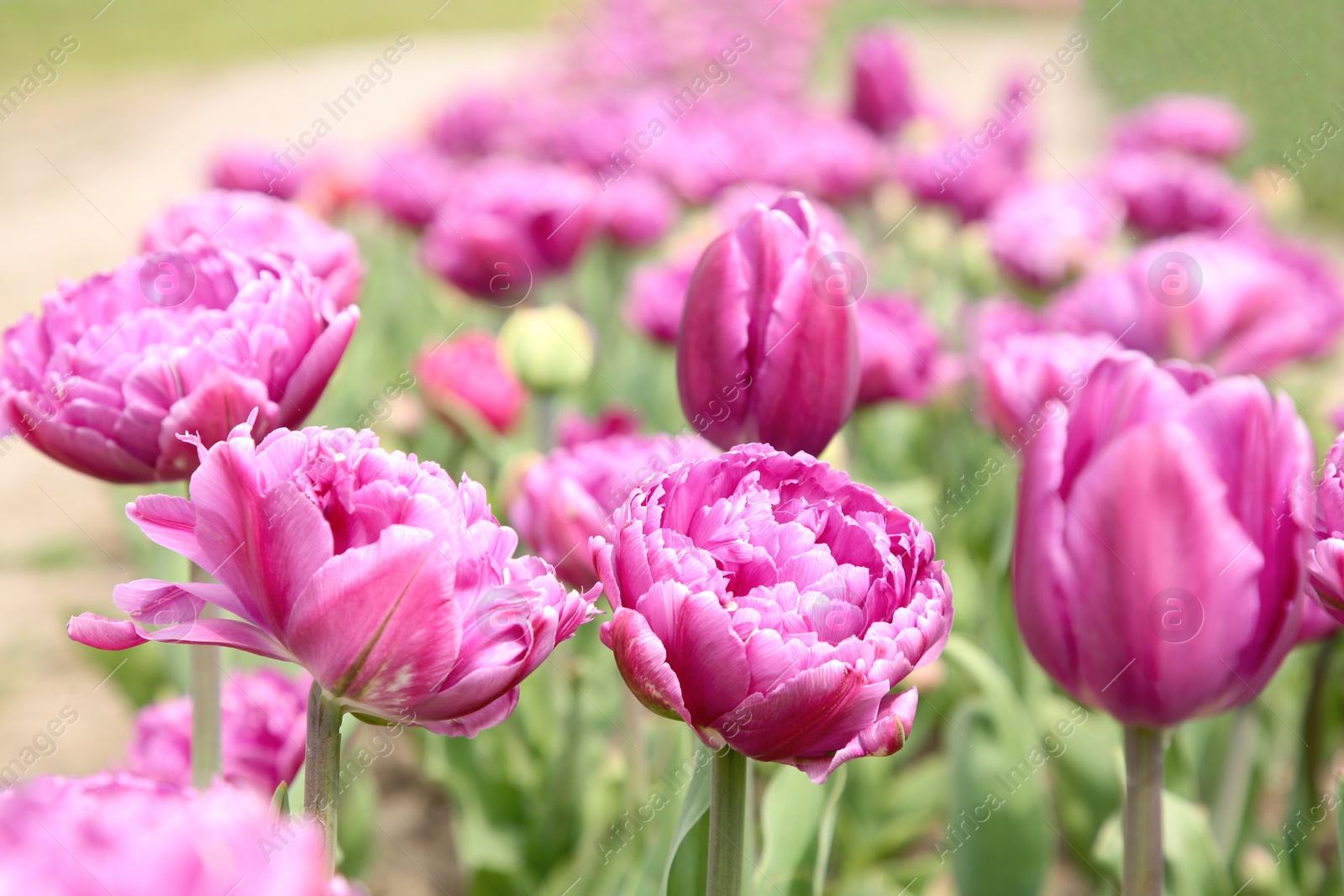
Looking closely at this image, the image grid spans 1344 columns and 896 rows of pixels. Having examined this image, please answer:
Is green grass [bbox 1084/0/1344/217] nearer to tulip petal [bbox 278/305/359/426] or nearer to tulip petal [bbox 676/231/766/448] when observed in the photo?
tulip petal [bbox 676/231/766/448]

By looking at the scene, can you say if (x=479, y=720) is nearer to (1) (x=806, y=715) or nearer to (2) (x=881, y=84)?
(1) (x=806, y=715)

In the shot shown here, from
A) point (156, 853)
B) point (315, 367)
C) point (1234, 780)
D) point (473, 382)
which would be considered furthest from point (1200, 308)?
point (156, 853)

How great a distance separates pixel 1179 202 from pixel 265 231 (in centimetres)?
161

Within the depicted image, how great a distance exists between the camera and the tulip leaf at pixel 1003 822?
966 mm

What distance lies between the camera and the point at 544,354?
1321 millimetres

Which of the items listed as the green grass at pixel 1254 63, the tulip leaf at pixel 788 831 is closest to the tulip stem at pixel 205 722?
the tulip leaf at pixel 788 831

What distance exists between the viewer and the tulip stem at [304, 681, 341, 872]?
431mm

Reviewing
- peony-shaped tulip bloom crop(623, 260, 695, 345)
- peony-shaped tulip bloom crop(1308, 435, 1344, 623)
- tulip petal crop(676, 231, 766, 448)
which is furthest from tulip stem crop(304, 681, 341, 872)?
peony-shaped tulip bloom crop(623, 260, 695, 345)

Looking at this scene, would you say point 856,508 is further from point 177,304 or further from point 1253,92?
point 1253,92

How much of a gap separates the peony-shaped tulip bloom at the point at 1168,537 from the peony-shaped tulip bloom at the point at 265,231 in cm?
53

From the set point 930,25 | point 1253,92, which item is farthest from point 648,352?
point 930,25

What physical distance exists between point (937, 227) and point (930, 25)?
10.8 metres

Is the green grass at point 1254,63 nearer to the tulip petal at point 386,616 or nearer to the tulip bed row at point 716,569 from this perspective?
the tulip bed row at point 716,569

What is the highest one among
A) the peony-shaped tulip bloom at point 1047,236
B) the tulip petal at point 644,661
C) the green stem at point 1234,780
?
the tulip petal at point 644,661
